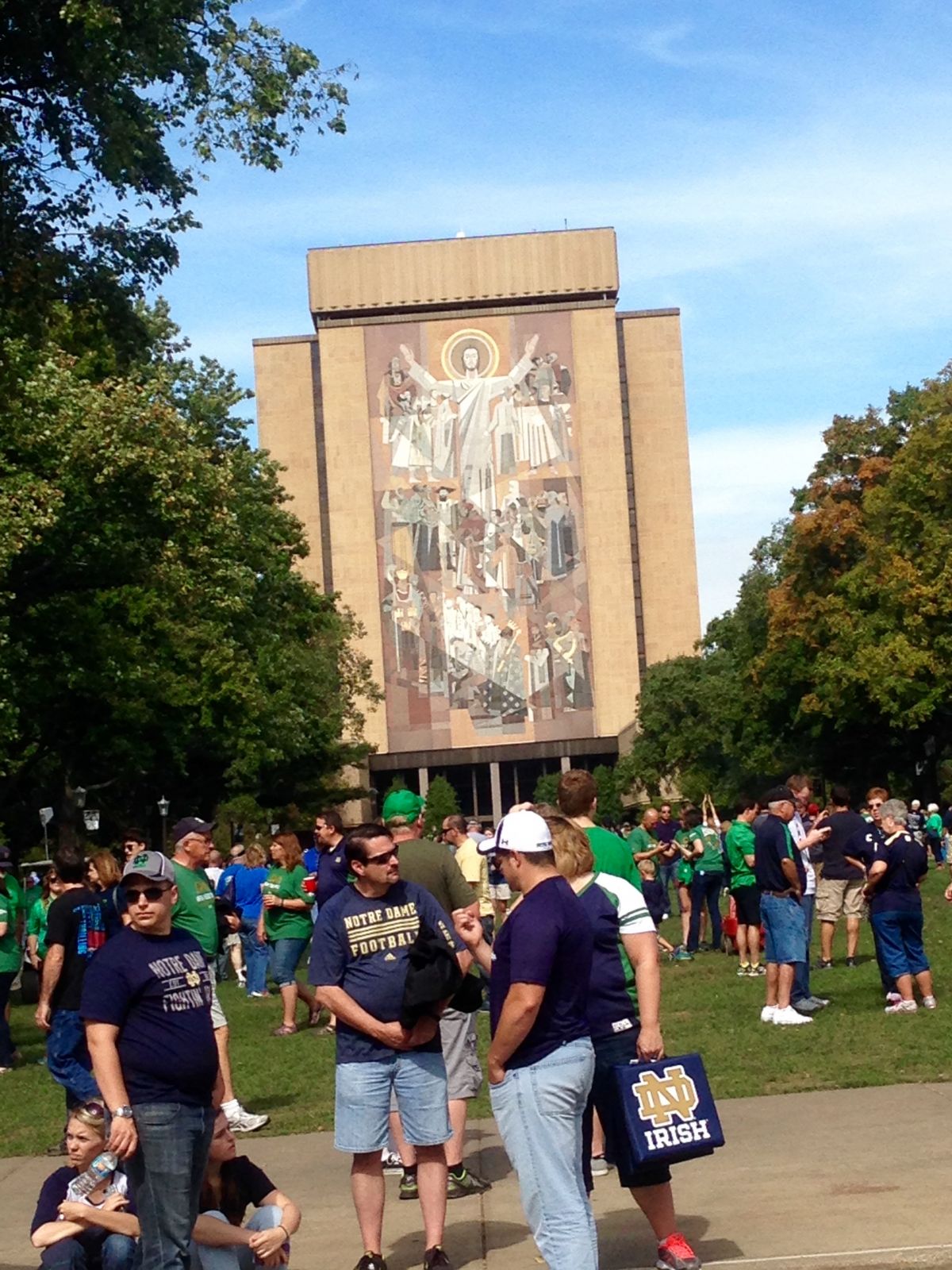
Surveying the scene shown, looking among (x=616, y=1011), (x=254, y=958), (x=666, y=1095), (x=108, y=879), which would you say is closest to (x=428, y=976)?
(x=616, y=1011)

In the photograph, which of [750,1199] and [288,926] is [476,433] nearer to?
[288,926]

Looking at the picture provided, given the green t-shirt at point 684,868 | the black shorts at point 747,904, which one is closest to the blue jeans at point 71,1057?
the black shorts at point 747,904

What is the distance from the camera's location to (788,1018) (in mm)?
14203

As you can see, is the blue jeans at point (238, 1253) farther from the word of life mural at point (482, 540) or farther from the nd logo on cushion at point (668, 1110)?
the word of life mural at point (482, 540)

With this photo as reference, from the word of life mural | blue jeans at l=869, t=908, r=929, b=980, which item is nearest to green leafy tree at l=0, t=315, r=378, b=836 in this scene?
blue jeans at l=869, t=908, r=929, b=980

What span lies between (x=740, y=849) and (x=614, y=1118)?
11204 mm

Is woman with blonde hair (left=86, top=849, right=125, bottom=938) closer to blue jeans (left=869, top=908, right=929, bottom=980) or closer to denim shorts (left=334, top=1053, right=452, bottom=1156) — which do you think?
denim shorts (left=334, top=1053, right=452, bottom=1156)

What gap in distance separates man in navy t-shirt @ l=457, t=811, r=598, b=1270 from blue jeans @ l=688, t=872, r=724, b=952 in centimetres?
1562

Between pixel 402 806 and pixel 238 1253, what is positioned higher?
pixel 402 806

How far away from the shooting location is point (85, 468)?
27.0 meters

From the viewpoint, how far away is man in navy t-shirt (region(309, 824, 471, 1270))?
7.30m

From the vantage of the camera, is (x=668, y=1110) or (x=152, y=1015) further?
(x=668, y=1110)

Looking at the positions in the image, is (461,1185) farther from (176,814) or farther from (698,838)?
(176,814)

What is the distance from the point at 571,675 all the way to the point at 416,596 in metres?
8.25
